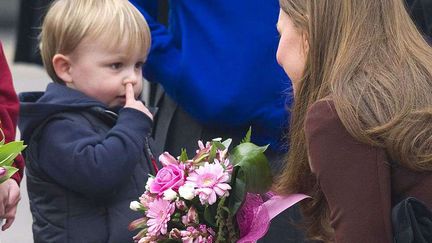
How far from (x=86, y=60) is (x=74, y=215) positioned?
0.56m

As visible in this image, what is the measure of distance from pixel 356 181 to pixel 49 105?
1.31m

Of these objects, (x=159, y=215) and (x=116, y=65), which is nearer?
(x=159, y=215)

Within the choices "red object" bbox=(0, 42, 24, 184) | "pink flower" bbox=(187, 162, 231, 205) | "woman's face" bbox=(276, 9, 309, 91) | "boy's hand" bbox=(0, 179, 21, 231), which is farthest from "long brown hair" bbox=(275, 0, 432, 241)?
"red object" bbox=(0, 42, 24, 184)

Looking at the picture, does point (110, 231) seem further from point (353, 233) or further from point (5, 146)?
point (353, 233)

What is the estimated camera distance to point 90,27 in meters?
3.88

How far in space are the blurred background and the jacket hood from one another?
116 centimetres

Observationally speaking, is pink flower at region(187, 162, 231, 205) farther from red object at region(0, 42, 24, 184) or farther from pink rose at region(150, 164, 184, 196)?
red object at region(0, 42, 24, 184)

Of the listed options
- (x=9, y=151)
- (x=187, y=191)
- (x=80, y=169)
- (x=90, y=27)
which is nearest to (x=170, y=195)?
(x=187, y=191)

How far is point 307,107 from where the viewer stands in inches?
122

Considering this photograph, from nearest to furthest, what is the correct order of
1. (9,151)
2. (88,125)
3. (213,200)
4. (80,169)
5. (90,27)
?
(213,200)
(9,151)
(80,169)
(88,125)
(90,27)

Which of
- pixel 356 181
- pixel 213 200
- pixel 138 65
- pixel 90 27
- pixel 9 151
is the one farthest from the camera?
pixel 138 65

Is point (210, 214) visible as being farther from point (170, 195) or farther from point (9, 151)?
point (9, 151)

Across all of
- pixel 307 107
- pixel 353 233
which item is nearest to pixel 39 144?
pixel 307 107

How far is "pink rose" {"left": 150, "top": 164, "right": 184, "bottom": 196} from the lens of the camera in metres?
3.06
